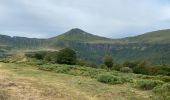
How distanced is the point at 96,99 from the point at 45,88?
10.0ft

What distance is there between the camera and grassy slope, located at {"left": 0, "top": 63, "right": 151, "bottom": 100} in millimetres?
19391

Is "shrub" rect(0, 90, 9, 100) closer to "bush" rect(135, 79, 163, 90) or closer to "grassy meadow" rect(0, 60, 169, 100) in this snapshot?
"grassy meadow" rect(0, 60, 169, 100)

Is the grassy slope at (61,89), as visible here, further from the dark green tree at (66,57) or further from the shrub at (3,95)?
the dark green tree at (66,57)

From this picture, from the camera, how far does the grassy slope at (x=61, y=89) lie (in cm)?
1939

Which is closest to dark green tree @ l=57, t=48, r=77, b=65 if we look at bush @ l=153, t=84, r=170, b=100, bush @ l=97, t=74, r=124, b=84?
bush @ l=97, t=74, r=124, b=84

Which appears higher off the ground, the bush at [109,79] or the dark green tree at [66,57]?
the dark green tree at [66,57]

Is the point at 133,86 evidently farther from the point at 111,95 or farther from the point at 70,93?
the point at 70,93

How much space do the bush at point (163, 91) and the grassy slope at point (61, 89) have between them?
47cm

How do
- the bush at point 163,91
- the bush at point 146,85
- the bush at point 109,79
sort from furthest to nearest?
1. the bush at point 109,79
2. the bush at point 146,85
3. the bush at point 163,91

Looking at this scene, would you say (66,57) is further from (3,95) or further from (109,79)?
(3,95)

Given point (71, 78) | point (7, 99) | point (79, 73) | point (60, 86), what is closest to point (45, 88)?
point (60, 86)

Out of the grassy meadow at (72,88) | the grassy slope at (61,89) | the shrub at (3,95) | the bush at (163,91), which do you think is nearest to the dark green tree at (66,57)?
the grassy meadow at (72,88)

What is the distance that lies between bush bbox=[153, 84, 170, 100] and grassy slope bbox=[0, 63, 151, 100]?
465 millimetres

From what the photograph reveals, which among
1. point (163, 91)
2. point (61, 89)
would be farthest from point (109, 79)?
point (61, 89)
